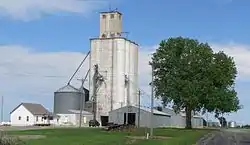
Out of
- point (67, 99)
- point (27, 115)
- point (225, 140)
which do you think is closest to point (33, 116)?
point (27, 115)

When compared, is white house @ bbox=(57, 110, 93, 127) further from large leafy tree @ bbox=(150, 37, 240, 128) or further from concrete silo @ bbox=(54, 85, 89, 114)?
large leafy tree @ bbox=(150, 37, 240, 128)

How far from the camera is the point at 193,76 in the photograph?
89250 mm

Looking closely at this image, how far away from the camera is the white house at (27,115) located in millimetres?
128375

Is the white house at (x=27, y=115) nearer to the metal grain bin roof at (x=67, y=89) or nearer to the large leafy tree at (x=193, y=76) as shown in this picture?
the metal grain bin roof at (x=67, y=89)

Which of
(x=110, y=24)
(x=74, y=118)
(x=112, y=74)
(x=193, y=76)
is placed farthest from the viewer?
(x=110, y=24)

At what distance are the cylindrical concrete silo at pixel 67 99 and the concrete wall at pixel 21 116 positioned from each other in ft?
25.6

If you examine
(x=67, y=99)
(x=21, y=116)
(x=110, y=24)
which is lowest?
(x=21, y=116)

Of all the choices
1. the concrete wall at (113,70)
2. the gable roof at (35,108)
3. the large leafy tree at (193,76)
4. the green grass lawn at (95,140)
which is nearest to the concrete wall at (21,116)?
the gable roof at (35,108)

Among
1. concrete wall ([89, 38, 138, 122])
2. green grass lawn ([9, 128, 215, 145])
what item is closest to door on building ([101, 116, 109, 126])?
concrete wall ([89, 38, 138, 122])

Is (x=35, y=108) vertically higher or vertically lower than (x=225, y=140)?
higher

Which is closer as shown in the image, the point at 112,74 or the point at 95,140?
the point at 95,140

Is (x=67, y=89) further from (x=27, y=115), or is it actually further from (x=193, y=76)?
(x=193, y=76)

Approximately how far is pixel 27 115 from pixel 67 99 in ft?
42.4

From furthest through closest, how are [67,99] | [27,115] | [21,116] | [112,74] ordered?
[21,116], [27,115], [67,99], [112,74]
